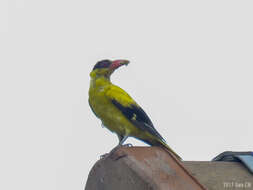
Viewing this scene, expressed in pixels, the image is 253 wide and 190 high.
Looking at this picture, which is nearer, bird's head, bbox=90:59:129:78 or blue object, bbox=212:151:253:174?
blue object, bbox=212:151:253:174

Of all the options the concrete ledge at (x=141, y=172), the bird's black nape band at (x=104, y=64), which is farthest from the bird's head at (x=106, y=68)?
the concrete ledge at (x=141, y=172)

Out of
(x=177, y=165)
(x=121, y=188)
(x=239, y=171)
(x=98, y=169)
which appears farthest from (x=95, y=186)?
(x=239, y=171)

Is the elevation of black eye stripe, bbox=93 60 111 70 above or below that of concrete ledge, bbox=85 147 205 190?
above

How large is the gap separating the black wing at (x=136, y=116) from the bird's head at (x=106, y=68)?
893 mm

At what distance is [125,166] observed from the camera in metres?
4.36

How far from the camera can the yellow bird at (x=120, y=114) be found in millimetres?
6453

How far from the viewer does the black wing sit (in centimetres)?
643

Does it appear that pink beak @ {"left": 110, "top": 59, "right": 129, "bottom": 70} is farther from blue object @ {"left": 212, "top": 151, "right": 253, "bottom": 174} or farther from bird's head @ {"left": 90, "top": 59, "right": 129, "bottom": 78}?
blue object @ {"left": 212, "top": 151, "right": 253, "bottom": 174}

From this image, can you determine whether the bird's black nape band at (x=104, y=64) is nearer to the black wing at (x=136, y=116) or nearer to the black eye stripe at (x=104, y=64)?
the black eye stripe at (x=104, y=64)

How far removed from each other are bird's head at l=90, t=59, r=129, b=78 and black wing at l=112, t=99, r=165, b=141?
893 millimetres

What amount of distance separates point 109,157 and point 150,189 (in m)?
0.82

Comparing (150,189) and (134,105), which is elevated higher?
(134,105)

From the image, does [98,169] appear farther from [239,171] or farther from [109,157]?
[239,171]

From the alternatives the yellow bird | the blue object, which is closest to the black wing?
the yellow bird
